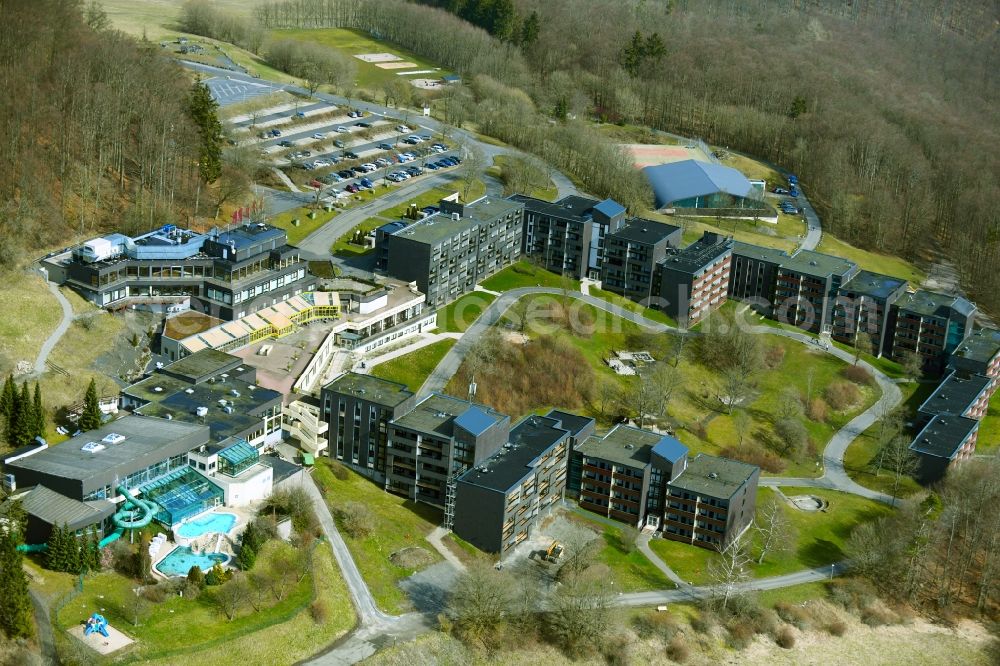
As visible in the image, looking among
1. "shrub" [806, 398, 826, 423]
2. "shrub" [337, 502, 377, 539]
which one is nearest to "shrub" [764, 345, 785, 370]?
"shrub" [806, 398, 826, 423]

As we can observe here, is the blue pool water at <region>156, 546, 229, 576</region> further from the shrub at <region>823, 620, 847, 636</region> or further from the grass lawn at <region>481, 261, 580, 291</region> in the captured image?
the grass lawn at <region>481, 261, 580, 291</region>

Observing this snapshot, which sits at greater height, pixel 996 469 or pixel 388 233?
pixel 388 233

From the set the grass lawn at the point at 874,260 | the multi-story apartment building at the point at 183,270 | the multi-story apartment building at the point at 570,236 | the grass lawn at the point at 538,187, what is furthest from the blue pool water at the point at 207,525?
the grass lawn at the point at 874,260

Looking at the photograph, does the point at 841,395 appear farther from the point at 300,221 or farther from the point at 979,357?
the point at 300,221

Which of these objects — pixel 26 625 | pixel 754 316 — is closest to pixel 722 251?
pixel 754 316

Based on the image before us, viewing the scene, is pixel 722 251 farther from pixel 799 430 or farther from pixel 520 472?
pixel 520 472

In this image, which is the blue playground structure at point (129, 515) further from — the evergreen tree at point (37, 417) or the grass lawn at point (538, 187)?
the grass lawn at point (538, 187)
